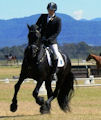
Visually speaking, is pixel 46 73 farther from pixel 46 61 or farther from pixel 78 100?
pixel 78 100

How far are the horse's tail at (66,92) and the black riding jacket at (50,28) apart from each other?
1422 millimetres

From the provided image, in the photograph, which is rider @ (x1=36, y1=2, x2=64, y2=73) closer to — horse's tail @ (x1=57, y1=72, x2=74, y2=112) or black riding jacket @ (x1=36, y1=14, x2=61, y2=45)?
black riding jacket @ (x1=36, y1=14, x2=61, y2=45)

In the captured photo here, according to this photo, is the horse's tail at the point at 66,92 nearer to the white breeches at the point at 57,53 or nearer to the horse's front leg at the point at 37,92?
the white breeches at the point at 57,53

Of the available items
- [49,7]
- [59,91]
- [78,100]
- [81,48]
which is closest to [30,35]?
[49,7]

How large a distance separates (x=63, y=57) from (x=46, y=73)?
0.98 meters

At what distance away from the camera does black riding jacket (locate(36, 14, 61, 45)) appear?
13.3 metres

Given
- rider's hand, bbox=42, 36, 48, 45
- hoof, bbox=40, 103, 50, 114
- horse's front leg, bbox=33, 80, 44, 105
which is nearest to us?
horse's front leg, bbox=33, 80, 44, 105

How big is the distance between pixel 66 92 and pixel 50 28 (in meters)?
1.91

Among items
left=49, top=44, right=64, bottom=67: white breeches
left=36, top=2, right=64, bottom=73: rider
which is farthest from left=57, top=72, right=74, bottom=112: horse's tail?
left=36, top=2, right=64, bottom=73: rider

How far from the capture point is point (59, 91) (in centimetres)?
1429

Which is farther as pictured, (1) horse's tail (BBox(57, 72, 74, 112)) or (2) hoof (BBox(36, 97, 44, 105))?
(1) horse's tail (BBox(57, 72, 74, 112))

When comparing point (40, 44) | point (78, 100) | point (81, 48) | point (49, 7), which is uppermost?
point (49, 7)

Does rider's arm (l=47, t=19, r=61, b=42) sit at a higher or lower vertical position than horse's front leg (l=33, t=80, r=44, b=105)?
higher

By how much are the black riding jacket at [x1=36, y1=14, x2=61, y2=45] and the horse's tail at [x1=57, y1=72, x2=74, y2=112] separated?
142 centimetres
